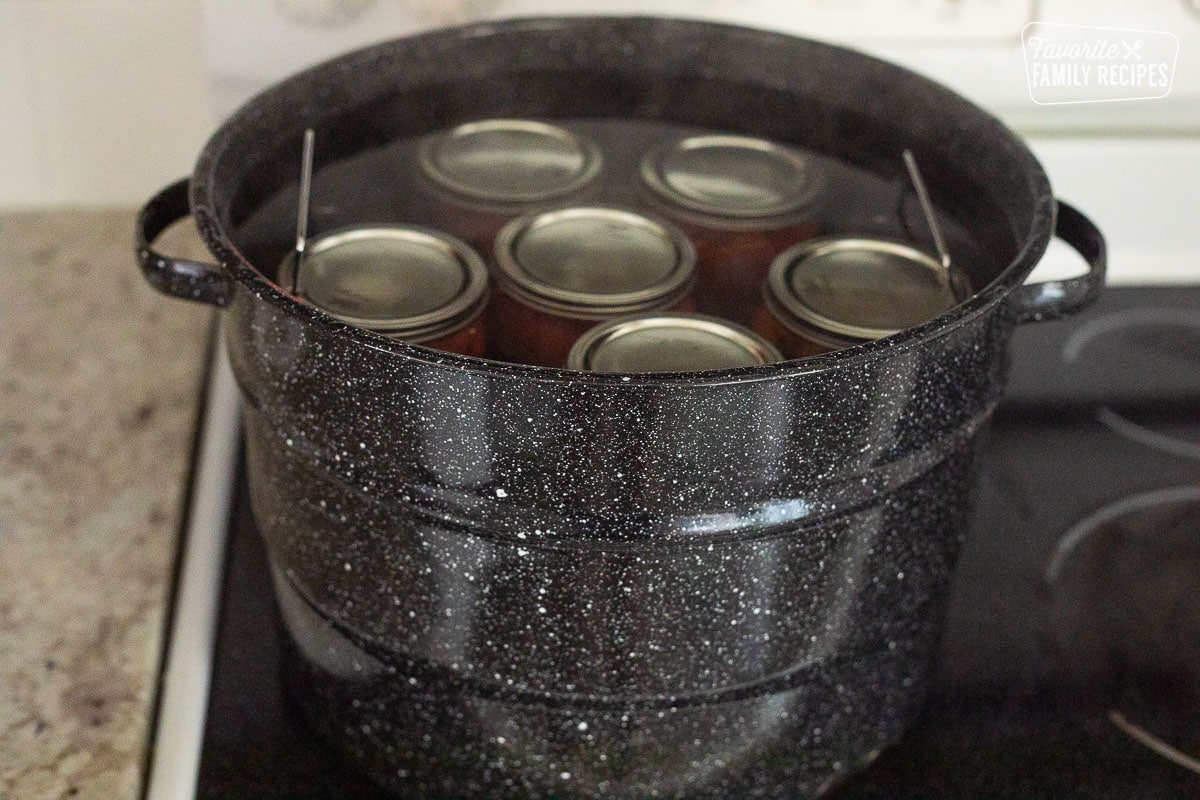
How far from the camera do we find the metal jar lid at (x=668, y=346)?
606 millimetres

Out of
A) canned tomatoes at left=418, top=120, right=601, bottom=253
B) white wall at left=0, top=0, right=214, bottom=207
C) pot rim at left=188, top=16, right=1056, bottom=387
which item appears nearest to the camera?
pot rim at left=188, top=16, right=1056, bottom=387

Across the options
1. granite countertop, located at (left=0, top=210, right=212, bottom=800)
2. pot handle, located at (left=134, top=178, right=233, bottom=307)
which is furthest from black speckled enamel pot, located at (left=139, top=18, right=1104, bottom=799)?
granite countertop, located at (left=0, top=210, right=212, bottom=800)

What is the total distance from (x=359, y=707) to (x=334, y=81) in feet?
1.12

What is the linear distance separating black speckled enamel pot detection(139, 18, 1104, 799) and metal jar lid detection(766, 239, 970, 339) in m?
0.03

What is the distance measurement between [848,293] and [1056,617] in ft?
0.87

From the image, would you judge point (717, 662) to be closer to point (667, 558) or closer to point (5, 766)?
point (667, 558)

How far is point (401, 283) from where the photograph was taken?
664 mm

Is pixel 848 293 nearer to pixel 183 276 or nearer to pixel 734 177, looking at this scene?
pixel 734 177

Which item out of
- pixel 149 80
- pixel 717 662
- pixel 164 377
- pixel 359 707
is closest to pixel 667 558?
pixel 717 662

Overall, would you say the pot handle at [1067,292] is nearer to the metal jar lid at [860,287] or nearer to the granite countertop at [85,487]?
the metal jar lid at [860,287]

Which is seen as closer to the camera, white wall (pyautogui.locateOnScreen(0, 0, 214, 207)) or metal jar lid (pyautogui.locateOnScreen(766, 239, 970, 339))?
metal jar lid (pyautogui.locateOnScreen(766, 239, 970, 339))

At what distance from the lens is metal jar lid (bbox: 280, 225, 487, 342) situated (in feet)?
2.06

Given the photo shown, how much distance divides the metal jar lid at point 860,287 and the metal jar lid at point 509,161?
0.15m

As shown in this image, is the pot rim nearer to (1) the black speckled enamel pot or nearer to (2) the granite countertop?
(1) the black speckled enamel pot
